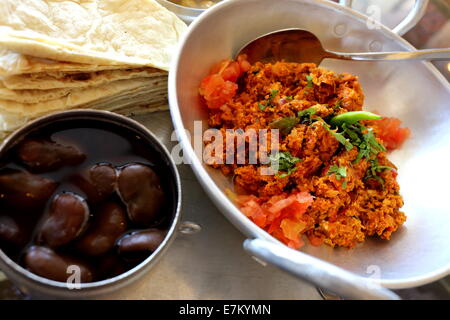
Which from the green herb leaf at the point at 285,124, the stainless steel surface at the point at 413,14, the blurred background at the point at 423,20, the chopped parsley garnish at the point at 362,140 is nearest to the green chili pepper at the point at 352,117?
the chopped parsley garnish at the point at 362,140

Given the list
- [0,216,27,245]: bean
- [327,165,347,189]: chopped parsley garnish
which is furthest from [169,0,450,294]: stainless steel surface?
[0,216,27,245]: bean

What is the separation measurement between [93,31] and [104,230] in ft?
2.20

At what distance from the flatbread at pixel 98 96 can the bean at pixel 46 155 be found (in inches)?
7.8

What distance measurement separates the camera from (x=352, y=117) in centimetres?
133

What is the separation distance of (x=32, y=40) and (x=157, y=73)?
0.40m

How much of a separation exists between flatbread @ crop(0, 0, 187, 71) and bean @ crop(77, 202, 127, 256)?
0.47 m

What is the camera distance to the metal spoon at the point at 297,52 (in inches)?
60.9

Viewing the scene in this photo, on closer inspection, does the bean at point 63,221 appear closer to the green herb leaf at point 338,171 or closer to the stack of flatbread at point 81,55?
the stack of flatbread at point 81,55

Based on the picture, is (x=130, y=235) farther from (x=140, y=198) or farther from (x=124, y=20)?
(x=124, y=20)

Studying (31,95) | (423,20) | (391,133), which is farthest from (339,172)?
(423,20)

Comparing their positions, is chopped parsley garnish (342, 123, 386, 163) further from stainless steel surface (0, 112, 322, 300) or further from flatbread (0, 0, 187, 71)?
flatbread (0, 0, 187, 71)

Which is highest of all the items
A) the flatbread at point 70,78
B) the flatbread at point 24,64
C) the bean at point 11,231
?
the flatbread at point 24,64

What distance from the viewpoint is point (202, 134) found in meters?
1.41
